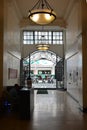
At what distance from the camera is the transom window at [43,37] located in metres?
20.3

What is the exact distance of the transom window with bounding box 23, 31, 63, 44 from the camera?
2034cm

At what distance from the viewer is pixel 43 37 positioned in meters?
20.4

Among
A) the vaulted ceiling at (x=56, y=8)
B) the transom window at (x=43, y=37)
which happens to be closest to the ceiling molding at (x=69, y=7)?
the vaulted ceiling at (x=56, y=8)

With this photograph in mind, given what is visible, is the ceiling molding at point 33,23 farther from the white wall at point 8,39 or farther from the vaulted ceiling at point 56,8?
the white wall at point 8,39

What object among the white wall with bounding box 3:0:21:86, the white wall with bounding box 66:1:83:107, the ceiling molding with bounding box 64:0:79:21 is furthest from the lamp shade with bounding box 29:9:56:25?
the ceiling molding with bounding box 64:0:79:21

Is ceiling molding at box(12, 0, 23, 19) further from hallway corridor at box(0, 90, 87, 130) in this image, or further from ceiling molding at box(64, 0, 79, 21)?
hallway corridor at box(0, 90, 87, 130)

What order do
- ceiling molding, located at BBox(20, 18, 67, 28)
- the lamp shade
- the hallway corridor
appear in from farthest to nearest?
ceiling molding, located at BBox(20, 18, 67, 28) < the lamp shade < the hallway corridor

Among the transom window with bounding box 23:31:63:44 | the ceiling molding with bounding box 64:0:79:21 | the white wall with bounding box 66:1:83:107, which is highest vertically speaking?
the ceiling molding with bounding box 64:0:79:21

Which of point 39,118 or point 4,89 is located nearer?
point 39,118

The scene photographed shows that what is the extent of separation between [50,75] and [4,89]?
625 inches
